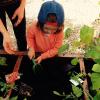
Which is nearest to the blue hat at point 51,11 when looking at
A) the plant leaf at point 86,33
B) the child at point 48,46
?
the child at point 48,46

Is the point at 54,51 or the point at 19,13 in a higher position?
the point at 19,13

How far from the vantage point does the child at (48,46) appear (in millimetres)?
2916

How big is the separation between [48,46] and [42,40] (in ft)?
0.27

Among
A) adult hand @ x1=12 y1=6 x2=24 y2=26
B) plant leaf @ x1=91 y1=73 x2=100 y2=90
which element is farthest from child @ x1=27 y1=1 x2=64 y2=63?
plant leaf @ x1=91 y1=73 x2=100 y2=90

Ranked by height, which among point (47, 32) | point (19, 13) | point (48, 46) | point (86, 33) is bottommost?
point (48, 46)

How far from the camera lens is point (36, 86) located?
3107 millimetres

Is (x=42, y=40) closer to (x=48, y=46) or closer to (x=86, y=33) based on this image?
(x=48, y=46)

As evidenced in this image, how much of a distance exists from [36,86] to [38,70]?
6.5 inches

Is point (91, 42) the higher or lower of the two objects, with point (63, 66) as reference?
higher

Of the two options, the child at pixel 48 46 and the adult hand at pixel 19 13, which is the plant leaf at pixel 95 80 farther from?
the adult hand at pixel 19 13

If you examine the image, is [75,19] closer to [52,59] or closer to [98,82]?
[52,59]

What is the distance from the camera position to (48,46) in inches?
126

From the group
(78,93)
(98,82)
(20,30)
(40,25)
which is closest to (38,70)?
(40,25)

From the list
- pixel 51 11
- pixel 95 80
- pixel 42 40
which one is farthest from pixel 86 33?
pixel 42 40
